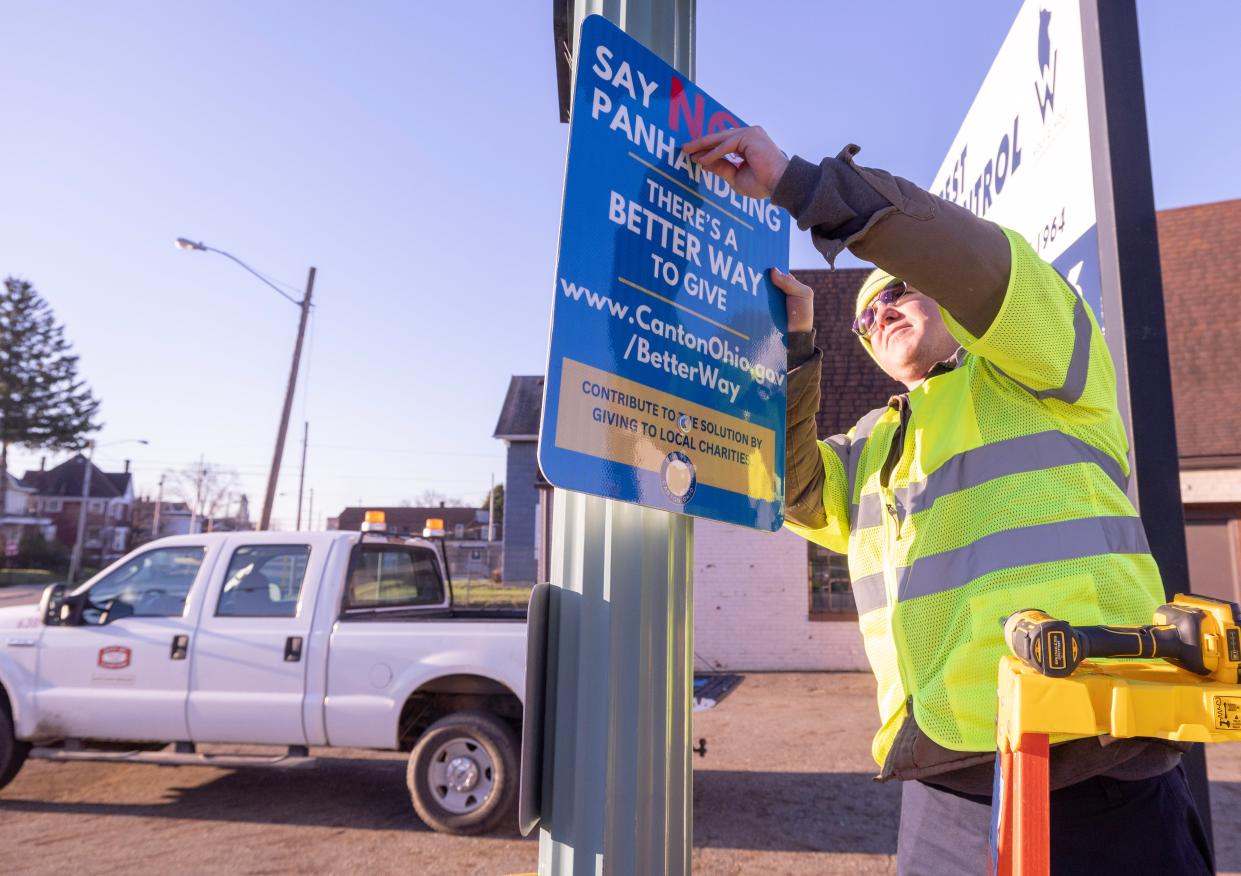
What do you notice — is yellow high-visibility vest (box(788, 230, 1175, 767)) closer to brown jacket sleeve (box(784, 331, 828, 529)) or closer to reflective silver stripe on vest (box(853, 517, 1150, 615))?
reflective silver stripe on vest (box(853, 517, 1150, 615))

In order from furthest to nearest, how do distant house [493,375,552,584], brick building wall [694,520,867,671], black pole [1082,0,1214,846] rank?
1. distant house [493,375,552,584]
2. brick building wall [694,520,867,671]
3. black pole [1082,0,1214,846]

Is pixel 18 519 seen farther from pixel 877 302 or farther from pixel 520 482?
pixel 877 302

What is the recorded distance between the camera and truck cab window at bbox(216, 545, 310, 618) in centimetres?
651

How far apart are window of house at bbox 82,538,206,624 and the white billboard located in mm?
6227

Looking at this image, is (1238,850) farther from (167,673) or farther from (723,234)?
(167,673)

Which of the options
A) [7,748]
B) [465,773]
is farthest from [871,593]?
[7,748]

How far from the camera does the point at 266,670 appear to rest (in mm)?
6234

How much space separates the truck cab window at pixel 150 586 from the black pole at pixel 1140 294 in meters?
6.56

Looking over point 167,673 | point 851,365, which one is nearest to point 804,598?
point 851,365

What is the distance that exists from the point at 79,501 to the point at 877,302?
8546 cm

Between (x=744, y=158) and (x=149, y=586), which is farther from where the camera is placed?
(x=149, y=586)

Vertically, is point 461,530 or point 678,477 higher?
point 461,530

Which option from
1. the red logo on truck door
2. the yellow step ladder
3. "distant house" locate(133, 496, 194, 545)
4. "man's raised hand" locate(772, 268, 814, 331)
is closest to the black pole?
"man's raised hand" locate(772, 268, 814, 331)

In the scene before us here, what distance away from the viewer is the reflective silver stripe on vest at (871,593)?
195cm
